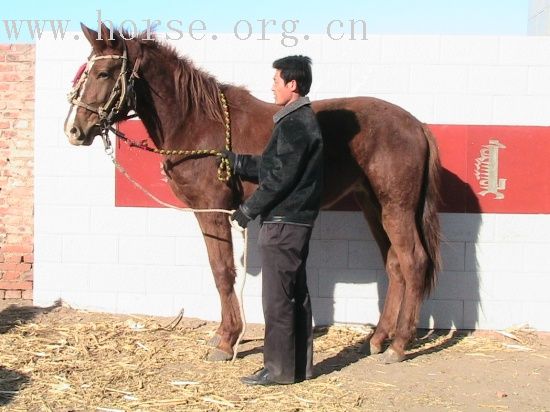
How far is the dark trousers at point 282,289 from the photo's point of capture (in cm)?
396

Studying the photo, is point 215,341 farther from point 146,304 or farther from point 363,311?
point 363,311

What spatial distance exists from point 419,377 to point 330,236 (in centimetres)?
165

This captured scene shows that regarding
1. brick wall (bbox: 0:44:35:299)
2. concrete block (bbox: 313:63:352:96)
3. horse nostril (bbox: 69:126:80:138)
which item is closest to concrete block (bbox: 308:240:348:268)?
concrete block (bbox: 313:63:352:96)

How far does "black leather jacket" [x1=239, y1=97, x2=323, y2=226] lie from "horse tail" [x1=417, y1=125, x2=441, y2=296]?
4.17 ft

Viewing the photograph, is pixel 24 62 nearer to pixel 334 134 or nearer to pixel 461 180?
pixel 334 134

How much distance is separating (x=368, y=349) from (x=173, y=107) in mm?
2298

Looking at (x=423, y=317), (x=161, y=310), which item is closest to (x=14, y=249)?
(x=161, y=310)

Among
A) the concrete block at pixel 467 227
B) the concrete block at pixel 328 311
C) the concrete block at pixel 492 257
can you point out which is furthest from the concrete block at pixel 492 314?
the concrete block at pixel 328 311

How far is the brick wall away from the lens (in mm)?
5930

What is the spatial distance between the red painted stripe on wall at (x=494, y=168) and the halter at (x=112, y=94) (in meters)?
2.56

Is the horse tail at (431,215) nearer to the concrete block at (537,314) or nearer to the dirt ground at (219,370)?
the dirt ground at (219,370)

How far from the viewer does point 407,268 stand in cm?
481

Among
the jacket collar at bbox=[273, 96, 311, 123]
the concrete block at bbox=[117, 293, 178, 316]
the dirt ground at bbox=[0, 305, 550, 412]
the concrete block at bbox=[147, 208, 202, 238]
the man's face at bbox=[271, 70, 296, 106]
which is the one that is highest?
the man's face at bbox=[271, 70, 296, 106]

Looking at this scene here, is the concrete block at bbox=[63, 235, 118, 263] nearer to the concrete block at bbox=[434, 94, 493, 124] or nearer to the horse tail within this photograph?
the horse tail
